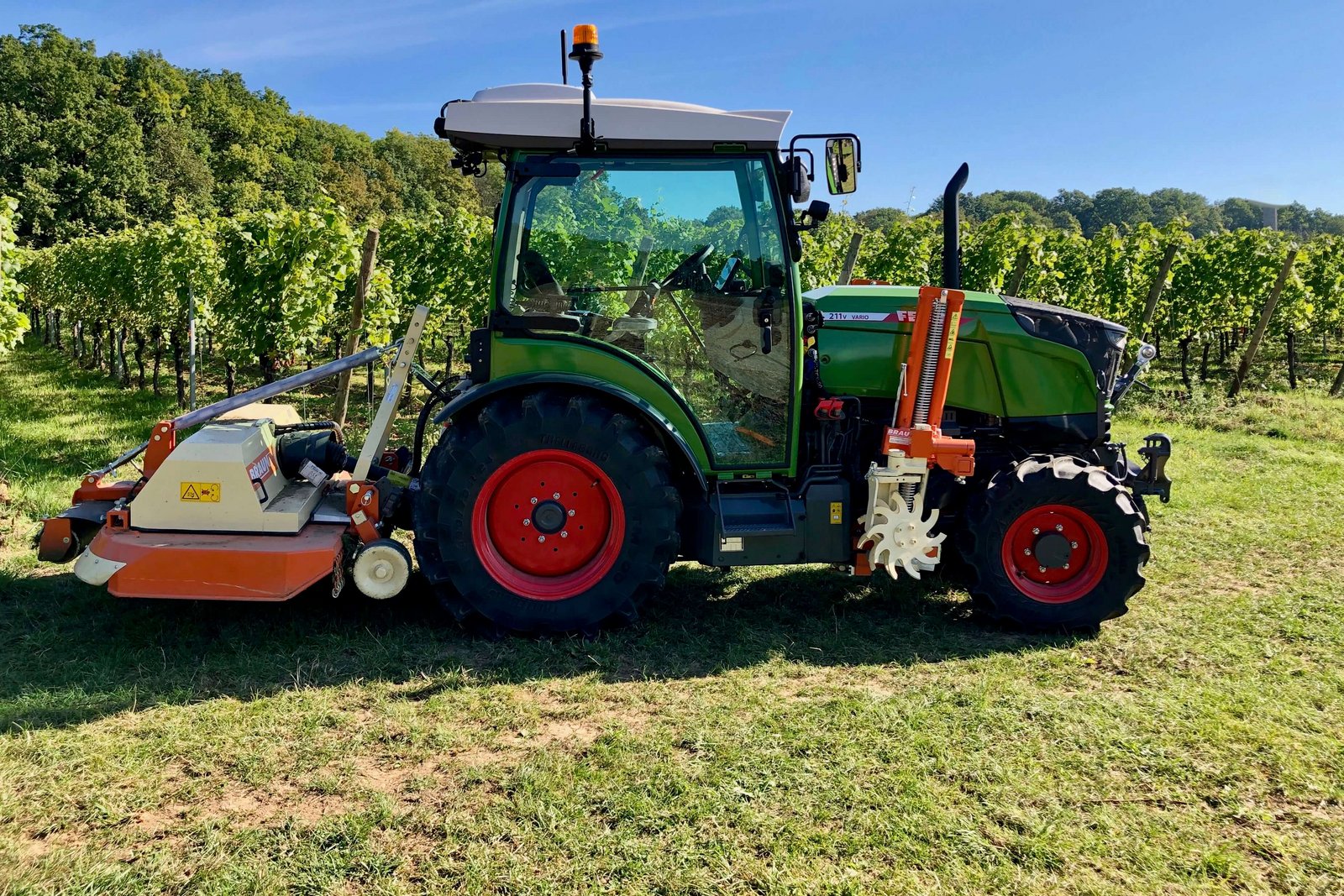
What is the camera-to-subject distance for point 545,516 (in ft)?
14.6

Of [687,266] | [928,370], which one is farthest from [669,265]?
[928,370]

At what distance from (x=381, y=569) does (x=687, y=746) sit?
5.89ft

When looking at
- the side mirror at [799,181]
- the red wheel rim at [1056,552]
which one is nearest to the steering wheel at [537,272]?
the side mirror at [799,181]

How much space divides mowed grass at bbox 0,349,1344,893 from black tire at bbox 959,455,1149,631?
169 millimetres

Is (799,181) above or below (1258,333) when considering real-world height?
above

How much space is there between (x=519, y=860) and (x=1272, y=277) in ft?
59.8

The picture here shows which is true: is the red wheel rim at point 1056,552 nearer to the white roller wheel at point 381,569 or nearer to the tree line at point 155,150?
the white roller wheel at point 381,569

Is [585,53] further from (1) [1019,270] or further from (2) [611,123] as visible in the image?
(1) [1019,270]

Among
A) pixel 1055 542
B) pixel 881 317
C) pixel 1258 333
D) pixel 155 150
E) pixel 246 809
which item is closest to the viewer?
pixel 246 809

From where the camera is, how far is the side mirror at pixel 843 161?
4.22 m

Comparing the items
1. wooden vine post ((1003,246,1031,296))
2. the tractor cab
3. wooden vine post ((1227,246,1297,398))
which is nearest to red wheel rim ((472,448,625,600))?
the tractor cab

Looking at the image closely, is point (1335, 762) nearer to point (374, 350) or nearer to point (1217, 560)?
point (1217, 560)

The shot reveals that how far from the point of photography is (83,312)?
719 inches

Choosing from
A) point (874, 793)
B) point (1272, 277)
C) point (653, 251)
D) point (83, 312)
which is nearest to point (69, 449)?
point (653, 251)
